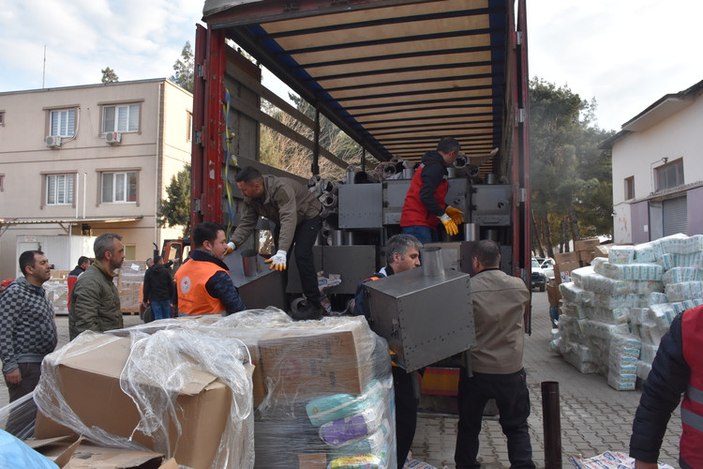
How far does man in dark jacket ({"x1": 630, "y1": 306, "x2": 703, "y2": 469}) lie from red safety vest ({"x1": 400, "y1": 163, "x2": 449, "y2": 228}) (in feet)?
9.99

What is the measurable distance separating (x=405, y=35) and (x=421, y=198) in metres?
2.10

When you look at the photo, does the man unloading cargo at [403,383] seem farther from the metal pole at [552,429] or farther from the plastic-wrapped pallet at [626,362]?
the plastic-wrapped pallet at [626,362]

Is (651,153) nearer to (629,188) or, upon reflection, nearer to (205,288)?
(629,188)

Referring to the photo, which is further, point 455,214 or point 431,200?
point 455,214

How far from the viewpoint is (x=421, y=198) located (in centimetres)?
480

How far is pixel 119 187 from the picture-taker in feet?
73.0

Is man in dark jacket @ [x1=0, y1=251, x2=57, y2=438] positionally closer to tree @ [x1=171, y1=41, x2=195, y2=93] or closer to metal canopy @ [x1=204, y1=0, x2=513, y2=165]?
metal canopy @ [x1=204, y1=0, x2=513, y2=165]

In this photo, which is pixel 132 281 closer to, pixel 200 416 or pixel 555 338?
pixel 555 338

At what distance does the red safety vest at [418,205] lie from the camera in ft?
16.2

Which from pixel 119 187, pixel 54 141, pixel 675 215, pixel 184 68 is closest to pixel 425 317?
pixel 675 215

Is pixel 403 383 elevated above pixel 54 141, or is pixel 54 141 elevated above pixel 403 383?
Answer: pixel 54 141

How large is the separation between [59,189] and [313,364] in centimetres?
2388

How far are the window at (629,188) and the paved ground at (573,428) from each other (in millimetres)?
15490

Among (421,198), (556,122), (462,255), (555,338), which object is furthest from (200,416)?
(556,122)
